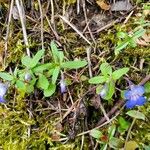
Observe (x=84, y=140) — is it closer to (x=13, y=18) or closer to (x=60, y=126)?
(x=60, y=126)

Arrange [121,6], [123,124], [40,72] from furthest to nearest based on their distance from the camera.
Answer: [121,6] < [40,72] < [123,124]

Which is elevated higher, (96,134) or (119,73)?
(119,73)

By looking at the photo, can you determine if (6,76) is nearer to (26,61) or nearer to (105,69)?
(26,61)

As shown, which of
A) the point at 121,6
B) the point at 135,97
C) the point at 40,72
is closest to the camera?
the point at 135,97

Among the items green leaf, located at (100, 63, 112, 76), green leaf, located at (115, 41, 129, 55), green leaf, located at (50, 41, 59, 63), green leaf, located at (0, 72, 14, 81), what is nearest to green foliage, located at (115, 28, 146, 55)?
green leaf, located at (115, 41, 129, 55)

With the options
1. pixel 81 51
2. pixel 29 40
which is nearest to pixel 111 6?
pixel 81 51

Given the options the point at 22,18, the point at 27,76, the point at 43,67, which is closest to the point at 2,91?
the point at 27,76

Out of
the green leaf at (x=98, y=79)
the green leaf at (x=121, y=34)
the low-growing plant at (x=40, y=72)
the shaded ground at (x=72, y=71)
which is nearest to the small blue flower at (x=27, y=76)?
the low-growing plant at (x=40, y=72)

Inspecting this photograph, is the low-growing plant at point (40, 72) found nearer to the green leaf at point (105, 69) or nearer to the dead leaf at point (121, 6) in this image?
the green leaf at point (105, 69)
